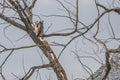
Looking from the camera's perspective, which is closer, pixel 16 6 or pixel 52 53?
pixel 16 6

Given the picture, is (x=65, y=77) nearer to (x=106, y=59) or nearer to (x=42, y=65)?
(x=42, y=65)

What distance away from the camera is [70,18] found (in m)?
5.84

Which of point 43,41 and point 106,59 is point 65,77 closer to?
point 43,41

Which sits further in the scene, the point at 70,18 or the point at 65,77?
the point at 65,77

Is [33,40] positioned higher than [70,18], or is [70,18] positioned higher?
[70,18]

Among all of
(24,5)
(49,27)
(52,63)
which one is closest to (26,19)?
(24,5)

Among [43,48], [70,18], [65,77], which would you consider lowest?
[65,77]

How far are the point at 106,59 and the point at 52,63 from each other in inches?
56.0

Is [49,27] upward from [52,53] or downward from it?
upward

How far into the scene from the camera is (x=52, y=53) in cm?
665

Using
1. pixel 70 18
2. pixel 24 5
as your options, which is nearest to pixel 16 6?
pixel 24 5

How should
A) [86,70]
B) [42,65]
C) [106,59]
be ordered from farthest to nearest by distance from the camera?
[42,65]
[86,70]
[106,59]

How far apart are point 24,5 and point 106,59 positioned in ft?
4.79

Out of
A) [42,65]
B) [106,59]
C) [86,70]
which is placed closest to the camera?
[106,59]
